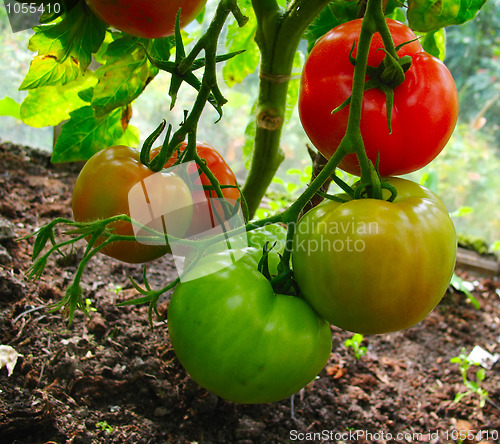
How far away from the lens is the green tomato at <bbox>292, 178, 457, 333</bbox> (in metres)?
0.38

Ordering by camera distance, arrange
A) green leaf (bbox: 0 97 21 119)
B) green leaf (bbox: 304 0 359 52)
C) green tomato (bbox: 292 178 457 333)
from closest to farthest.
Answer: green tomato (bbox: 292 178 457 333)
green leaf (bbox: 304 0 359 52)
green leaf (bbox: 0 97 21 119)

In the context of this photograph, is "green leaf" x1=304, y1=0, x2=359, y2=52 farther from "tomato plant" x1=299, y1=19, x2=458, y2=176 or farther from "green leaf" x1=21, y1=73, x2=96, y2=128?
"green leaf" x1=21, y1=73, x2=96, y2=128

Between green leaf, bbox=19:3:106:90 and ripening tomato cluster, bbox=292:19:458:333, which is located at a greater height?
green leaf, bbox=19:3:106:90

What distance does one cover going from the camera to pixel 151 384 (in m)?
0.74

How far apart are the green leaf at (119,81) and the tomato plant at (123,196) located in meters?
0.10

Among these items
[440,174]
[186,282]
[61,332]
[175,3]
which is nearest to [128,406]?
[61,332]

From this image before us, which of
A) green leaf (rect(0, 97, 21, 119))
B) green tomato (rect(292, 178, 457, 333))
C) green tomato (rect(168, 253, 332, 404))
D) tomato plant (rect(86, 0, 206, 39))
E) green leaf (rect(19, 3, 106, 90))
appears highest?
tomato plant (rect(86, 0, 206, 39))

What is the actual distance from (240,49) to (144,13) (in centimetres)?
36

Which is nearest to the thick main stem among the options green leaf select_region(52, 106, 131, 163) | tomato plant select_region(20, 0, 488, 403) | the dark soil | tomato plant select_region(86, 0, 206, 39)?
tomato plant select_region(20, 0, 488, 403)

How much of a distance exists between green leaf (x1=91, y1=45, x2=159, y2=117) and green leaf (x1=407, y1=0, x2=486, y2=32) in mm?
359

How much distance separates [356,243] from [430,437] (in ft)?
2.11

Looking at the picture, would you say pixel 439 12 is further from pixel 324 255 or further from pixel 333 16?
pixel 324 255

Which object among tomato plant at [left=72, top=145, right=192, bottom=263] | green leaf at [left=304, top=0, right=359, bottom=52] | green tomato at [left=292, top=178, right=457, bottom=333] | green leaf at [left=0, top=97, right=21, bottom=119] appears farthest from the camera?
green leaf at [left=0, top=97, right=21, bottom=119]

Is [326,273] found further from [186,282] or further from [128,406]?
[128,406]
